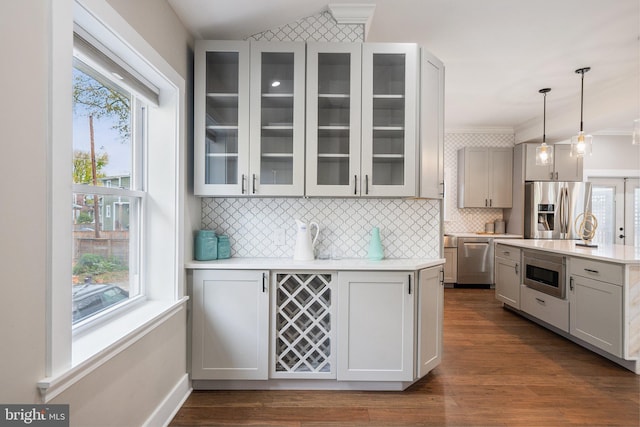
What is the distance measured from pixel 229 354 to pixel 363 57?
231 centimetres

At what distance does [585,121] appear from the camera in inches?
173

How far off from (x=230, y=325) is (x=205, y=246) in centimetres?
59

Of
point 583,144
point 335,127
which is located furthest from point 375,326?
point 583,144

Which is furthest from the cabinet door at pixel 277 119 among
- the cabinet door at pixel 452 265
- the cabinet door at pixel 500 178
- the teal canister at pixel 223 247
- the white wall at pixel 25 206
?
the cabinet door at pixel 500 178

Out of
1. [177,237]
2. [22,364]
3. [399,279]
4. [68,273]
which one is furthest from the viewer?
[399,279]

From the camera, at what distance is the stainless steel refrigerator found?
17.3 ft

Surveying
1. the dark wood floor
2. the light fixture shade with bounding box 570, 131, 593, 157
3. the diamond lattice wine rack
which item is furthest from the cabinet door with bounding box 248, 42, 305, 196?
the light fixture shade with bounding box 570, 131, 593, 157

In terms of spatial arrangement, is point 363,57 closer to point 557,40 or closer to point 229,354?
point 557,40

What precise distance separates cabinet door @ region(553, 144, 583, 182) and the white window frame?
5804mm

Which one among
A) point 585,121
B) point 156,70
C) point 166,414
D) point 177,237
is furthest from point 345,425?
point 585,121

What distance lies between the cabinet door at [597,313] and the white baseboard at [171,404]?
3318 mm

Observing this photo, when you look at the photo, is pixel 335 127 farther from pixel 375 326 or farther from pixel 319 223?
pixel 375 326

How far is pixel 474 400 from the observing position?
A: 2.24 m

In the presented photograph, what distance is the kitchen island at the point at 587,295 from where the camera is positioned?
8.52ft
